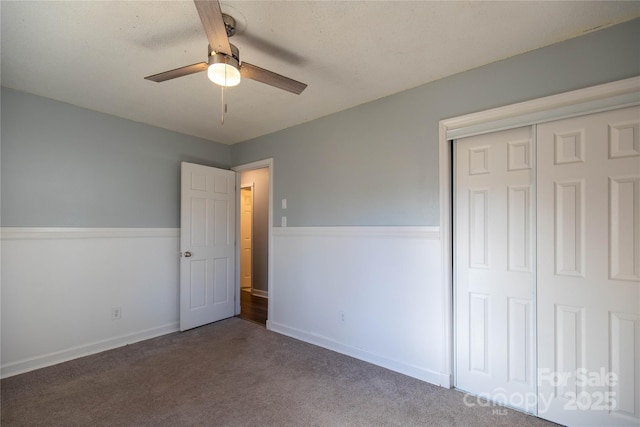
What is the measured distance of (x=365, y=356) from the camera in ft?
9.28

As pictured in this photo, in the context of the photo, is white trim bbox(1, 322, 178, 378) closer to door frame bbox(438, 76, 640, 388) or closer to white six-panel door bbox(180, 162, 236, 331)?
white six-panel door bbox(180, 162, 236, 331)

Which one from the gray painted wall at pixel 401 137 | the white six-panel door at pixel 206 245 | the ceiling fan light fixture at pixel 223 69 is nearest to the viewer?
the ceiling fan light fixture at pixel 223 69

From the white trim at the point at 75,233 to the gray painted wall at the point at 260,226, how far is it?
2067 millimetres

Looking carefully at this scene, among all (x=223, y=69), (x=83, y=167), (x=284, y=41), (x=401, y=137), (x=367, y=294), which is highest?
(x=284, y=41)

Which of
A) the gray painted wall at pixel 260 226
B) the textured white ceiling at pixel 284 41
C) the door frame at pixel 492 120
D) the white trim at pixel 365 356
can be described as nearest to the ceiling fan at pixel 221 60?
the textured white ceiling at pixel 284 41

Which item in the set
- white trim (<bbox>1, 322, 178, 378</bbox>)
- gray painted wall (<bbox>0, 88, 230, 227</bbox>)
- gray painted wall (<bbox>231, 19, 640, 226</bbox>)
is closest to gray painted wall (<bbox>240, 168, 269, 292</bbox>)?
gray painted wall (<bbox>231, 19, 640, 226</bbox>)

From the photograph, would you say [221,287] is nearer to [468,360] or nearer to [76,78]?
[76,78]

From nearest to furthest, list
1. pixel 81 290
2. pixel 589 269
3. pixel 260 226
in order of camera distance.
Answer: pixel 589 269 < pixel 81 290 < pixel 260 226

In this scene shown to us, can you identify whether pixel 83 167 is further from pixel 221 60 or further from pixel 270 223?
pixel 221 60

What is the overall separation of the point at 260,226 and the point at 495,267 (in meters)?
4.22

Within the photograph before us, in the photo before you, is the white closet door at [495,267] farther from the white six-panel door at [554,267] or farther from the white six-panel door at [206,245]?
the white six-panel door at [206,245]

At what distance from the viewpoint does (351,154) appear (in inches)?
118

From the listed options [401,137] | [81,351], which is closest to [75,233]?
[81,351]

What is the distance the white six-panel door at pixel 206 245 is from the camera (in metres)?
3.63
